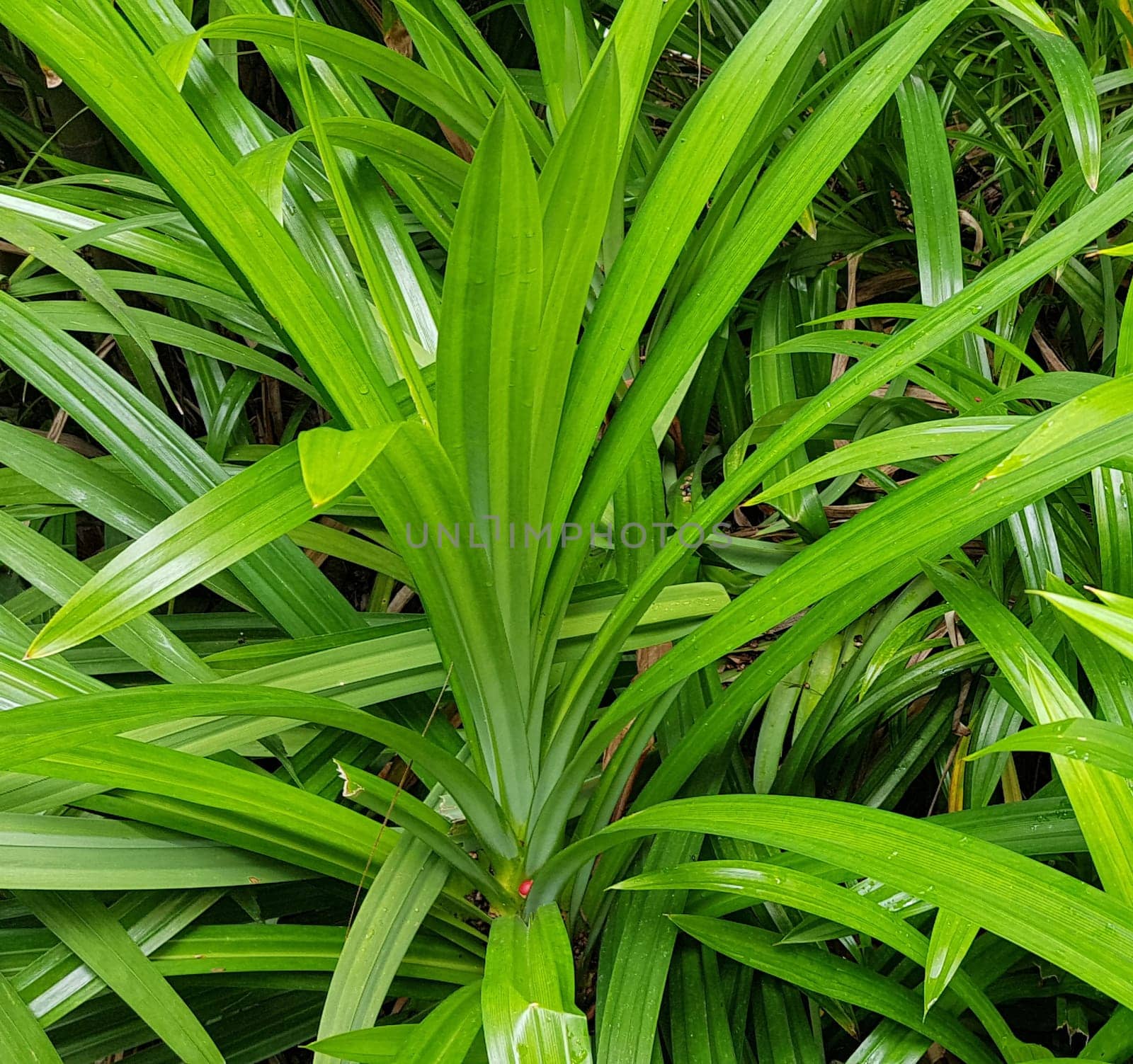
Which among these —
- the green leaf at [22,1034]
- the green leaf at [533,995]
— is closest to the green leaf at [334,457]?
the green leaf at [533,995]

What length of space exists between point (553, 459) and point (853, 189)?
0.84m

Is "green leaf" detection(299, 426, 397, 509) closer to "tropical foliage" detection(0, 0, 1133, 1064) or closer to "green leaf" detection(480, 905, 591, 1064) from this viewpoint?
"tropical foliage" detection(0, 0, 1133, 1064)

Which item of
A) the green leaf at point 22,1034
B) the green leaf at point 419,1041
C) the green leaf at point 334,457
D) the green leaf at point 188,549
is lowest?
the green leaf at point 22,1034

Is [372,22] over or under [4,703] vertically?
over

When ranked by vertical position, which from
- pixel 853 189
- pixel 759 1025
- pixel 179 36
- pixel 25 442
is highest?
pixel 853 189

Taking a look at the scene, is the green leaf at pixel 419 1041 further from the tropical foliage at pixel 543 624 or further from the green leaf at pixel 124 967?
the green leaf at pixel 124 967

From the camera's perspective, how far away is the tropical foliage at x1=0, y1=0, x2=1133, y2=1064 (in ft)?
1.40

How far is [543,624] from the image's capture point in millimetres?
582

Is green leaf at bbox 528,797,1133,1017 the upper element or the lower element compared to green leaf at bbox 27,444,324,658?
lower

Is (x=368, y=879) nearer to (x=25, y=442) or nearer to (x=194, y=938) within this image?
(x=194, y=938)

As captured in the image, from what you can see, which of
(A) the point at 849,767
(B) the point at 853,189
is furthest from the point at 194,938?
(B) the point at 853,189

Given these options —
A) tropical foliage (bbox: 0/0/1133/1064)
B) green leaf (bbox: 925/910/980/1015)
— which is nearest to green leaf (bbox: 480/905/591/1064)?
tropical foliage (bbox: 0/0/1133/1064)

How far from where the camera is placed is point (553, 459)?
1.78 ft

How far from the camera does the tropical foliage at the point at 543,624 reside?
1.40 feet
